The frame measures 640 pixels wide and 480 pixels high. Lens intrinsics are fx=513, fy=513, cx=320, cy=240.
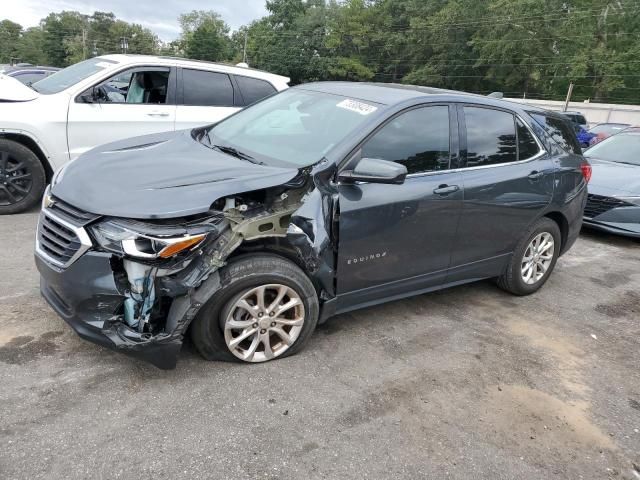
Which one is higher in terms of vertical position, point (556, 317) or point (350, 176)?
point (350, 176)

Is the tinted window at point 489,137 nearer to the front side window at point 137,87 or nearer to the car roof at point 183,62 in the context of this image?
the car roof at point 183,62

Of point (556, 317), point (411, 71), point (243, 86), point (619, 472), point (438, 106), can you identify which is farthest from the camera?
point (411, 71)

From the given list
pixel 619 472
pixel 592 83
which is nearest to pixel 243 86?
pixel 619 472

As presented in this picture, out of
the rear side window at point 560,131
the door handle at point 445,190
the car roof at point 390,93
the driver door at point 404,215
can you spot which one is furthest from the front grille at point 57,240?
the rear side window at point 560,131

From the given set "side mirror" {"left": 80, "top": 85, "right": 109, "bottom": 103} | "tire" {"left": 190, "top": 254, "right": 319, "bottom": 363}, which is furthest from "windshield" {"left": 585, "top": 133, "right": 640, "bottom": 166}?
"side mirror" {"left": 80, "top": 85, "right": 109, "bottom": 103}

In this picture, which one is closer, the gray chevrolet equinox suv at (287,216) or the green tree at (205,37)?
the gray chevrolet equinox suv at (287,216)

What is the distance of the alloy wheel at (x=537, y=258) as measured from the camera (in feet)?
15.2

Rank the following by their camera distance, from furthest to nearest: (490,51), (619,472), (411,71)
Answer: (411,71)
(490,51)
(619,472)

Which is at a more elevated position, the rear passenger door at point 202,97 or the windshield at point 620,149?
the rear passenger door at point 202,97

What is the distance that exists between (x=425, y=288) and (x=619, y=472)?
168 cm

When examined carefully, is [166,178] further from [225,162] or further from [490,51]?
[490,51]

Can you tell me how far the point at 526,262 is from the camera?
4660mm

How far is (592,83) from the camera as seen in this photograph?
165 feet

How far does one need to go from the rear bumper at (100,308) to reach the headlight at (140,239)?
0.30 ft
